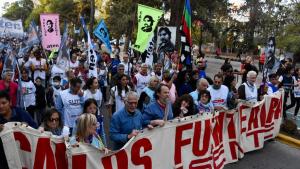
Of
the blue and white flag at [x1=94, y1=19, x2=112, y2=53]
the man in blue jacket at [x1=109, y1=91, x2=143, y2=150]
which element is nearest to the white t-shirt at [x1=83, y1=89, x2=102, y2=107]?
the man in blue jacket at [x1=109, y1=91, x2=143, y2=150]

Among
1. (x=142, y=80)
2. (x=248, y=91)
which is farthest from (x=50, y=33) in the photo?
(x=248, y=91)

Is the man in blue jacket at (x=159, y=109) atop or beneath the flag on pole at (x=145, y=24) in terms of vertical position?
beneath

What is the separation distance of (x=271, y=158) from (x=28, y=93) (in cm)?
473

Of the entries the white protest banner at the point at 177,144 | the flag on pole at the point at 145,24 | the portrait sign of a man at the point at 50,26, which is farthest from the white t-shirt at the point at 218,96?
the portrait sign of a man at the point at 50,26

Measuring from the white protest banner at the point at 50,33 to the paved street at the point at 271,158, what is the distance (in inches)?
272

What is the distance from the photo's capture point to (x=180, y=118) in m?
5.89

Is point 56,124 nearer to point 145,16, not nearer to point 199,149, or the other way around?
point 199,149

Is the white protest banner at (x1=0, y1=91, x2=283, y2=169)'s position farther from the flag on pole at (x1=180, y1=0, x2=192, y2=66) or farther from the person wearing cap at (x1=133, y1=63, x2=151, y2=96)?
the person wearing cap at (x1=133, y1=63, x2=151, y2=96)

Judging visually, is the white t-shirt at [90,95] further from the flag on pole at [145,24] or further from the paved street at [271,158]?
the flag on pole at [145,24]

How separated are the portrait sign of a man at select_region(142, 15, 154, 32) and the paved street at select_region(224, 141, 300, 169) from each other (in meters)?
3.78

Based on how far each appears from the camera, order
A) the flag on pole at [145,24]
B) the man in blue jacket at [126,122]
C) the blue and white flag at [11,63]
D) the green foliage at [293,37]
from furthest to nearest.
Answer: the green foliage at [293,37] → the flag on pole at [145,24] → the blue and white flag at [11,63] → the man in blue jacket at [126,122]

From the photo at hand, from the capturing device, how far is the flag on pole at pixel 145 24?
10.2 metres

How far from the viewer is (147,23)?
403 inches

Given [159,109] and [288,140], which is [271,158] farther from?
[159,109]
